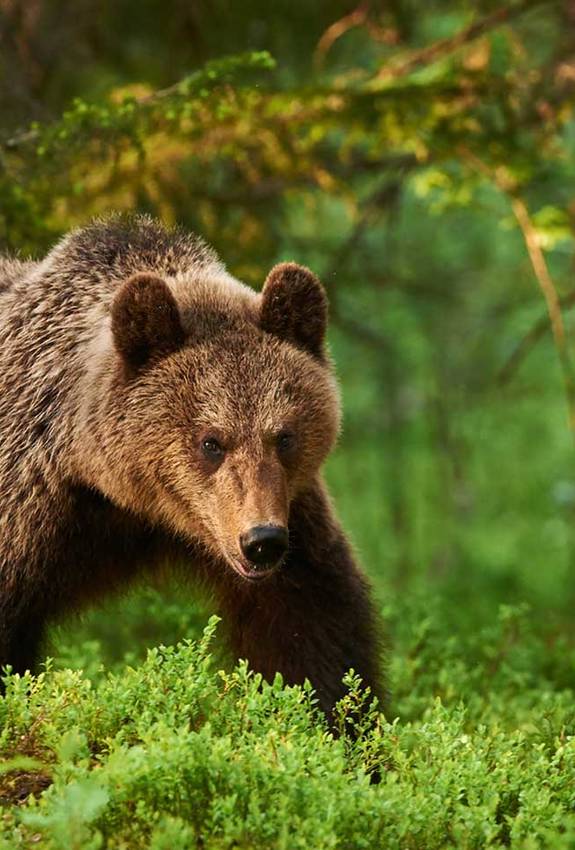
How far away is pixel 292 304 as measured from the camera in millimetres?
6152

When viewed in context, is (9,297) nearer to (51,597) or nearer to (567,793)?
(51,597)

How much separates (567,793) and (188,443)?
2.02 metres

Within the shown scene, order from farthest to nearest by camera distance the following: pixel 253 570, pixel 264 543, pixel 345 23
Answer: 1. pixel 345 23
2. pixel 253 570
3. pixel 264 543

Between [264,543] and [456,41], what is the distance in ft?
14.7

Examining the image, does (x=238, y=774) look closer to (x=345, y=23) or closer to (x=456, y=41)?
(x=456, y=41)

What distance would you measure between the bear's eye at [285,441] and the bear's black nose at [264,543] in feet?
1.72

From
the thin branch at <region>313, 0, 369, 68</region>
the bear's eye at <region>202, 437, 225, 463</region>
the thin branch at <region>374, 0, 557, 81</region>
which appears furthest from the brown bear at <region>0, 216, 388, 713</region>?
the thin branch at <region>313, 0, 369, 68</region>

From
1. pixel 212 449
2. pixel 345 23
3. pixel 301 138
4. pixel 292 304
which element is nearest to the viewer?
pixel 212 449

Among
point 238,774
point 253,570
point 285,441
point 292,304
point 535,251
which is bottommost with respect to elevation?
point 238,774

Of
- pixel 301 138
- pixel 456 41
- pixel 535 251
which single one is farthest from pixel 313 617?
pixel 301 138

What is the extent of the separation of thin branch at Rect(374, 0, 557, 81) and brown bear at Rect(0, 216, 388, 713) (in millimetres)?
2925

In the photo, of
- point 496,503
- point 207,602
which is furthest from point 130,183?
point 496,503

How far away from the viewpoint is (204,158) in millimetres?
9805

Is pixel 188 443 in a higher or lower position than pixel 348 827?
higher
